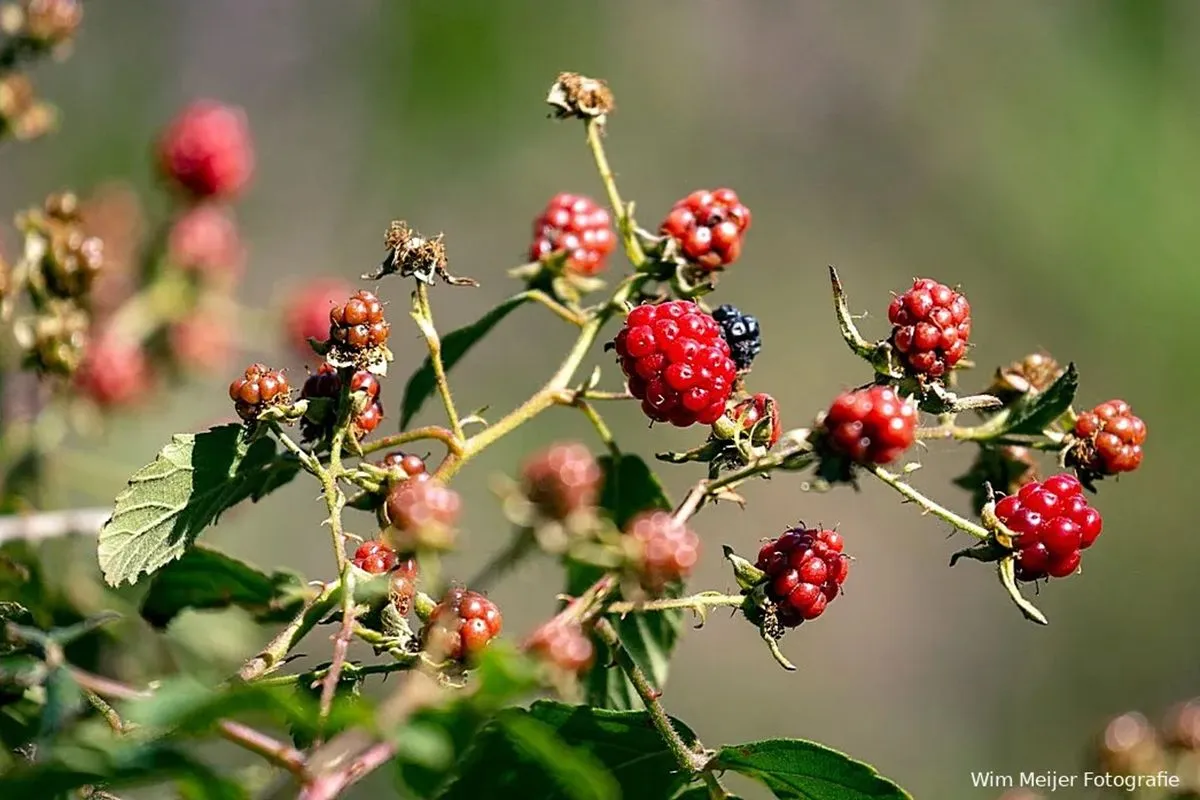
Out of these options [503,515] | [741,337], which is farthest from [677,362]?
[503,515]

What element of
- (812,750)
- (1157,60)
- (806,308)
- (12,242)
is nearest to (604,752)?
(812,750)

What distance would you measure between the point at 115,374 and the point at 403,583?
1.74 meters

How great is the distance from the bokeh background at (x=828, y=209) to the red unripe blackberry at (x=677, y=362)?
175 inches

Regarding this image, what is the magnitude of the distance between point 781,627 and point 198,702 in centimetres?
77

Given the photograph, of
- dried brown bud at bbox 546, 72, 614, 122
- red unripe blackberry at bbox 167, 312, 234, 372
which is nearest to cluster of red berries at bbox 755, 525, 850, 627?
dried brown bud at bbox 546, 72, 614, 122

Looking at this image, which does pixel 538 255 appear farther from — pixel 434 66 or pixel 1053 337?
pixel 1053 337

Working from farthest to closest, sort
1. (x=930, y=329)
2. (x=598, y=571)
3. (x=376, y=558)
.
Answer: (x=598, y=571) → (x=930, y=329) → (x=376, y=558)

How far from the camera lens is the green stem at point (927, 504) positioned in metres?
1.57

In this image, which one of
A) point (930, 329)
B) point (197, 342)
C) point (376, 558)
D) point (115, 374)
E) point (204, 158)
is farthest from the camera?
point (204, 158)

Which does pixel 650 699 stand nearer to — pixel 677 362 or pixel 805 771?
pixel 805 771

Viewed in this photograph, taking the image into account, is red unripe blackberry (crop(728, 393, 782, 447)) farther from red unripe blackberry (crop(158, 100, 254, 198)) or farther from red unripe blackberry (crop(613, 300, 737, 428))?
red unripe blackberry (crop(158, 100, 254, 198))

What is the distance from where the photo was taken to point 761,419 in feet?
5.47

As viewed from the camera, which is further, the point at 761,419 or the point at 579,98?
the point at 579,98

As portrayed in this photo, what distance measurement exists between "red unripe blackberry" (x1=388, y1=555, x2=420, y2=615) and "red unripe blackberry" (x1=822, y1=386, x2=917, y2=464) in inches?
19.4
